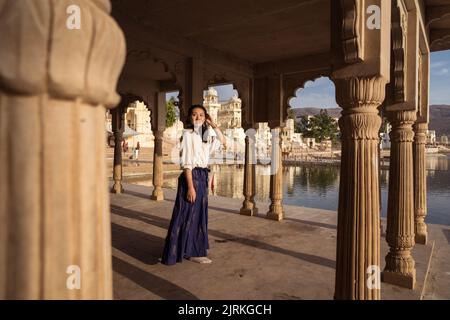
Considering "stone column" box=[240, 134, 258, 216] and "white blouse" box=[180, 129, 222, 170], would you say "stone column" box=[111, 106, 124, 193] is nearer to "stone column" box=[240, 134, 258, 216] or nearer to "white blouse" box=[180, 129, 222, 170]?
"stone column" box=[240, 134, 258, 216]

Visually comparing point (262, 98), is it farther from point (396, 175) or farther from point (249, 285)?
point (249, 285)

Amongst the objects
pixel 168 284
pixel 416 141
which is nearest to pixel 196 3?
pixel 168 284

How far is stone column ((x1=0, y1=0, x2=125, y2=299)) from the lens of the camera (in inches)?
27.5

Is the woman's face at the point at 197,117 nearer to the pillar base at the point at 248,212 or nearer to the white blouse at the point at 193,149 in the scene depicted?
the white blouse at the point at 193,149

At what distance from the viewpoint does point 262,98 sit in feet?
25.3

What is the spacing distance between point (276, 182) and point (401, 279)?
13.1ft

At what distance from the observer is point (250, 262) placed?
4.35m

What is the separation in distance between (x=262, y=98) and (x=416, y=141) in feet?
11.2

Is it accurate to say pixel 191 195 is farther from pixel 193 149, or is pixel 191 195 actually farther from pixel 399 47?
pixel 399 47

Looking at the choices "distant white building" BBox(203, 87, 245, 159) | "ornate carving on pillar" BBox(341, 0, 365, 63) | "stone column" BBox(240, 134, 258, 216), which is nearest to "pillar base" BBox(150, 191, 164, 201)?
"stone column" BBox(240, 134, 258, 216)

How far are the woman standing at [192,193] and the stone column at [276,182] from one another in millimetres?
3288

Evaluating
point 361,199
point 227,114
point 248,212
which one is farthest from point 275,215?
point 227,114

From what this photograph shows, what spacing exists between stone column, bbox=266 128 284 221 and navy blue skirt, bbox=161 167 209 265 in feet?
10.9
